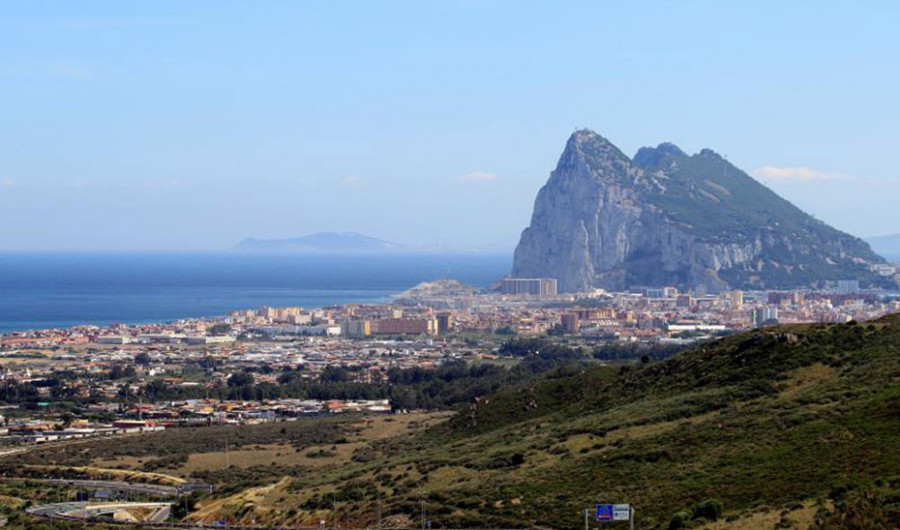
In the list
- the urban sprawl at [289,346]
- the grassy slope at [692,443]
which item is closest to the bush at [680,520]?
the grassy slope at [692,443]

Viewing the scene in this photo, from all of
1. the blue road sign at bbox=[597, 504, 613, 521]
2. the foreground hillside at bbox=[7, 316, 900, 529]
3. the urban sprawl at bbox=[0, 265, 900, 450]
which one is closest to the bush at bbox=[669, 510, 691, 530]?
the foreground hillside at bbox=[7, 316, 900, 529]

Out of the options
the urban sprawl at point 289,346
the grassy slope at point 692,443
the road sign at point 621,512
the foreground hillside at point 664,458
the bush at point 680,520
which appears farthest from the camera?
the urban sprawl at point 289,346

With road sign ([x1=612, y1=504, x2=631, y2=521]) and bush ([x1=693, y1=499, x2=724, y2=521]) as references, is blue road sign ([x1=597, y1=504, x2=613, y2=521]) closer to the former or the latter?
road sign ([x1=612, y1=504, x2=631, y2=521])

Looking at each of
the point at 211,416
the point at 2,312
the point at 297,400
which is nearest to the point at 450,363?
the point at 297,400

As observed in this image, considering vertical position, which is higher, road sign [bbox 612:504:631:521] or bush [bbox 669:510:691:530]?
road sign [bbox 612:504:631:521]

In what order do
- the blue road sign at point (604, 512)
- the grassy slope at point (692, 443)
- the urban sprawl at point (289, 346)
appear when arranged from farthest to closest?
the urban sprawl at point (289, 346) < the grassy slope at point (692, 443) < the blue road sign at point (604, 512)

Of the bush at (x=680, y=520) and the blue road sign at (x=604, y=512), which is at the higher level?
the blue road sign at (x=604, y=512)

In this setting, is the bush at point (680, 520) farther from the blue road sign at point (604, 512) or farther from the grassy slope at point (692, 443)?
the blue road sign at point (604, 512)
